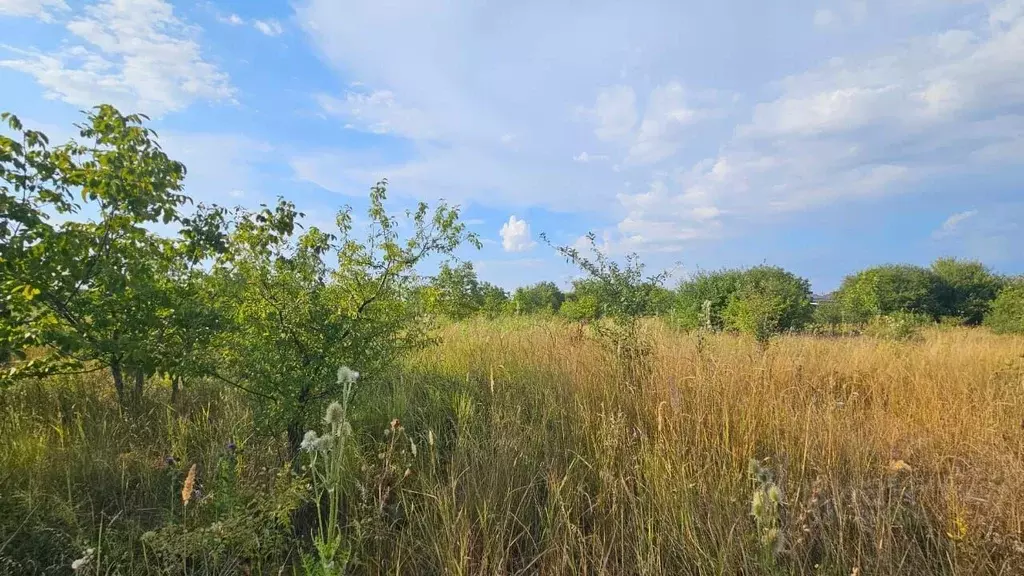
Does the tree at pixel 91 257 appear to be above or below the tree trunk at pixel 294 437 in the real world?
above

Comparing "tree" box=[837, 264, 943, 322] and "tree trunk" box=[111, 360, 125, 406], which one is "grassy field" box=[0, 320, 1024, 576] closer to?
Result: "tree trunk" box=[111, 360, 125, 406]

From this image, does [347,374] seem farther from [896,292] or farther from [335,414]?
[896,292]

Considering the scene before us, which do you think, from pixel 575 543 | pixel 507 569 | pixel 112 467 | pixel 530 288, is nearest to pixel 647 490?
pixel 575 543

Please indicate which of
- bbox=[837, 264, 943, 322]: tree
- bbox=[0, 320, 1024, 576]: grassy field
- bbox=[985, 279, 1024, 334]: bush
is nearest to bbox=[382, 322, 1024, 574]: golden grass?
bbox=[0, 320, 1024, 576]: grassy field

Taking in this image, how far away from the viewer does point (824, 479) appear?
2295 mm

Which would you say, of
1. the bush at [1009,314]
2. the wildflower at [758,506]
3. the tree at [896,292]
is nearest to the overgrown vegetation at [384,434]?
the wildflower at [758,506]

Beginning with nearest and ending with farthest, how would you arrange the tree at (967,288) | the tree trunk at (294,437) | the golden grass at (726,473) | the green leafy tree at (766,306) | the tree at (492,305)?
the golden grass at (726,473) → the tree trunk at (294,437) → the green leafy tree at (766,306) → the tree at (492,305) → the tree at (967,288)

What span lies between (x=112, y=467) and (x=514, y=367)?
117 inches

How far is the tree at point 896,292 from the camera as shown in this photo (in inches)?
876

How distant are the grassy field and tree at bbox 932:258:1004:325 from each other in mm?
28759

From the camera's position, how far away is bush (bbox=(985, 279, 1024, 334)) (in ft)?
53.9

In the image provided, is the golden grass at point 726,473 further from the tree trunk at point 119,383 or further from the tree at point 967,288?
the tree at point 967,288

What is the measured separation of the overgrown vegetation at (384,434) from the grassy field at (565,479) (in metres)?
0.02

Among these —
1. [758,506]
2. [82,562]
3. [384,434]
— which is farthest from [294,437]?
[758,506]
